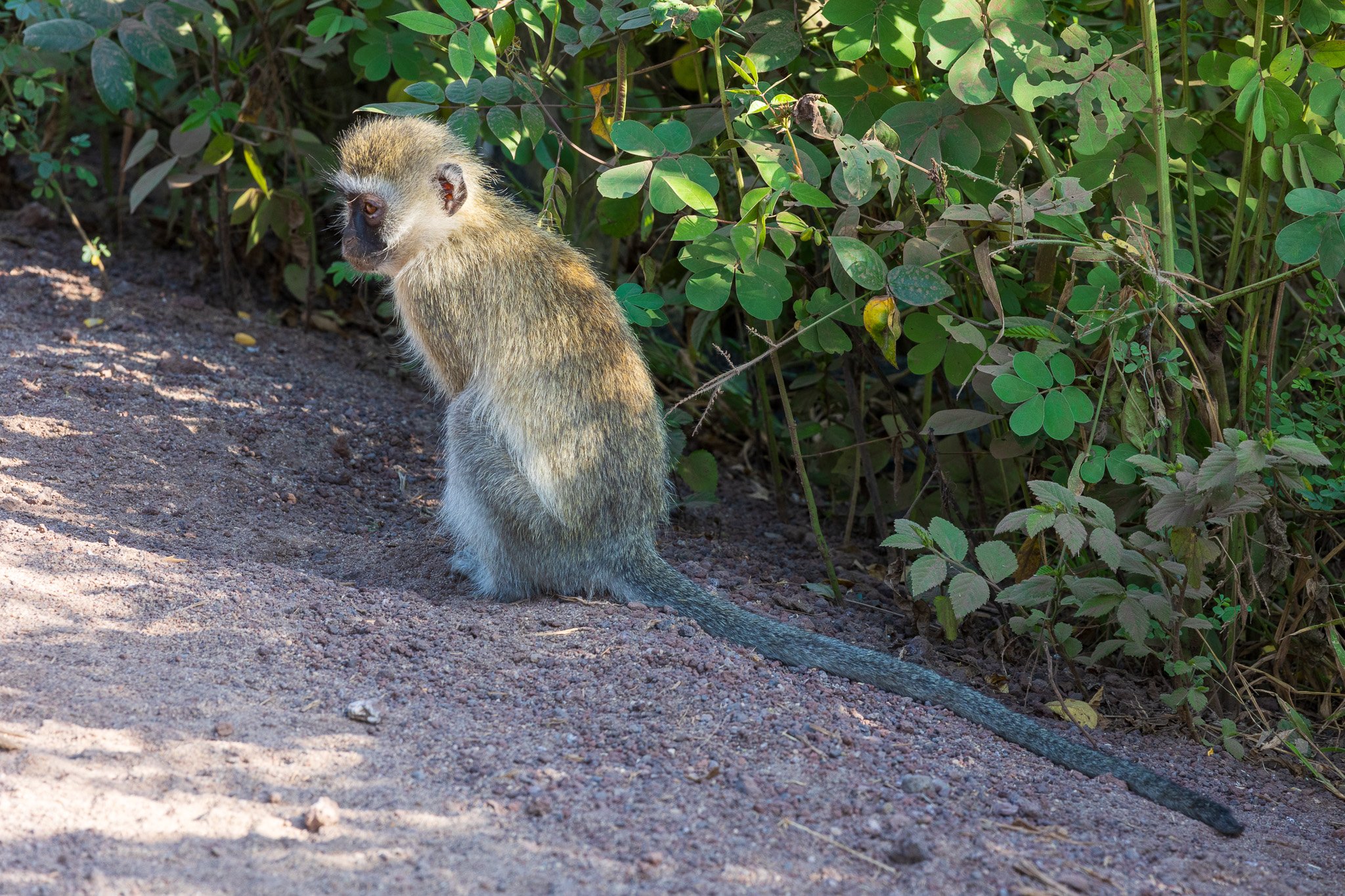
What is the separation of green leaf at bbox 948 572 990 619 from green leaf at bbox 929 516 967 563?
0.09m

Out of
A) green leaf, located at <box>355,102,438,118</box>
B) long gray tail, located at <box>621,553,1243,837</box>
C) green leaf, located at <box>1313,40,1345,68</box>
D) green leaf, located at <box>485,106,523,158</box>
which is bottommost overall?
long gray tail, located at <box>621,553,1243,837</box>

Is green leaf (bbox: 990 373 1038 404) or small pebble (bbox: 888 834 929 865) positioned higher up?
green leaf (bbox: 990 373 1038 404)

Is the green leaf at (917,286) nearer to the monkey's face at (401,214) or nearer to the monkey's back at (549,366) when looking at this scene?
the monkey's back at (549,366)

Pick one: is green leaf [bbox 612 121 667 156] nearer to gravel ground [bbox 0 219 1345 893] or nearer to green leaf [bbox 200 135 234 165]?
gravel ground [bbox 0 219 1345 893]

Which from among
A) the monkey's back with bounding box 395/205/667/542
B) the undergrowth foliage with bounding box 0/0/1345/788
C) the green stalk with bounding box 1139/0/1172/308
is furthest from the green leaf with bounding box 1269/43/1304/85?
the monkey's back with bounding box 395/205/667/542

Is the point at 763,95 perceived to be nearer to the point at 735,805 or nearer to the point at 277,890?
the point at 735,805

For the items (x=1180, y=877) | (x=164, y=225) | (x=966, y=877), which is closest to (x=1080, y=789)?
(x=1180, y=877)

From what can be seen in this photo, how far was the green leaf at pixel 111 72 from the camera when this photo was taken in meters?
5.39

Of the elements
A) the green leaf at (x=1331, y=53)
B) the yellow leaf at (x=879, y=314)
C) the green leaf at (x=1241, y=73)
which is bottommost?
the yellow leaf at (x=879, y=314)

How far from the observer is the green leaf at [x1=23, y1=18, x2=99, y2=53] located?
5273mm

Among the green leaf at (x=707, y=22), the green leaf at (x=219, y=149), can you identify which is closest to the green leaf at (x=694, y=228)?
the green leaf at (x=707, y=22)

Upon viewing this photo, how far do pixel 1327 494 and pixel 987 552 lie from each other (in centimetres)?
125

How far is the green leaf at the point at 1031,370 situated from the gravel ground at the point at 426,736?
4.00ft

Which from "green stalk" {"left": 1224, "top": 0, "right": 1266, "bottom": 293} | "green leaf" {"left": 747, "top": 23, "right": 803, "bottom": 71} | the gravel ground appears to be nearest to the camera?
the gravel ground
